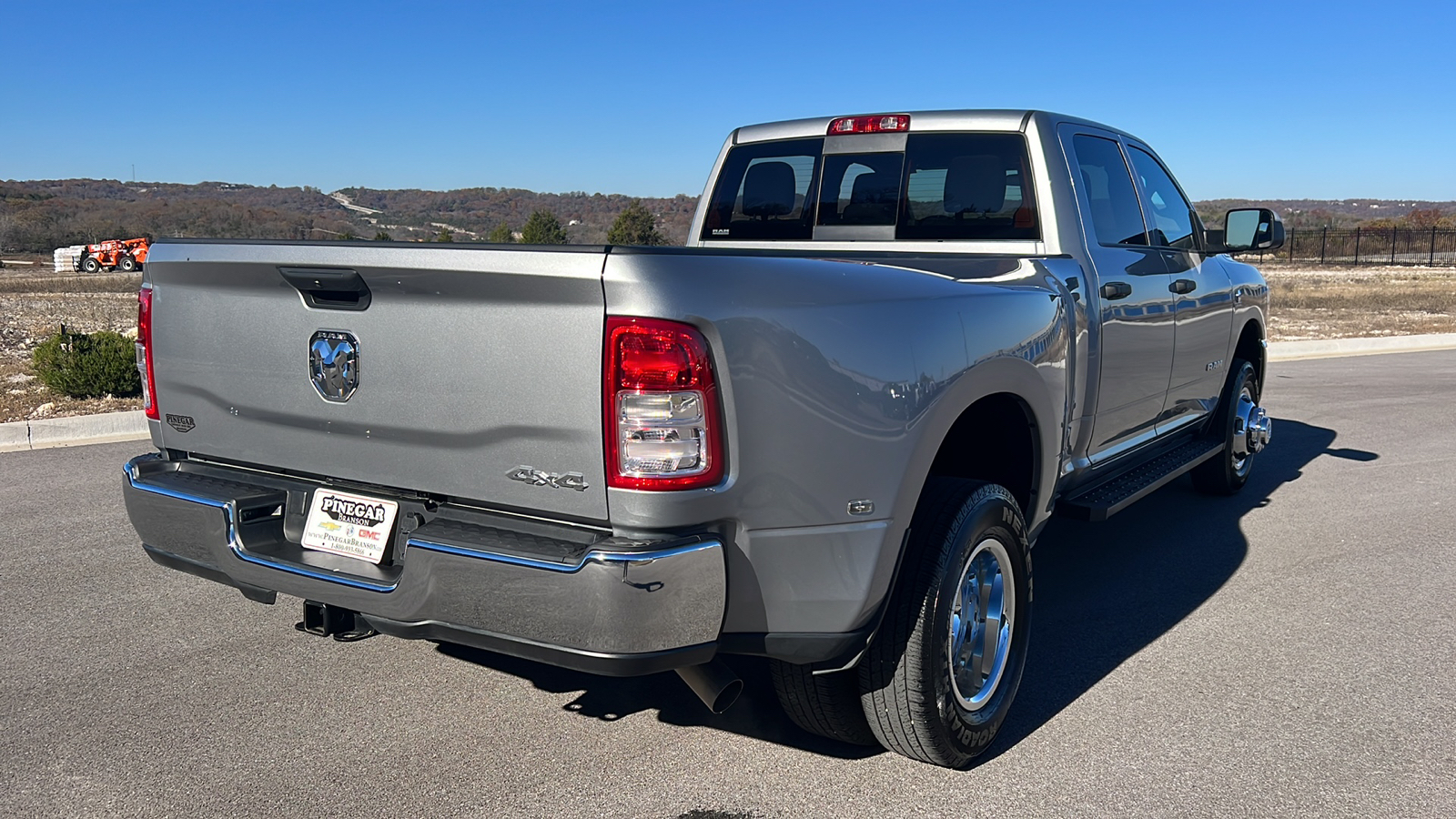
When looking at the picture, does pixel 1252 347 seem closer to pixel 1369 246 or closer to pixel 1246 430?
pixel 1246 430

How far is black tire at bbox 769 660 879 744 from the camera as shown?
317 centimetres

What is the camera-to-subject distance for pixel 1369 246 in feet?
189

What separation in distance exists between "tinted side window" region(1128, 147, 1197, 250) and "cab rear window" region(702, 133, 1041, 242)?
1048mm

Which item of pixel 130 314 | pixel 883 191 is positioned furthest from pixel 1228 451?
pixel 130 314

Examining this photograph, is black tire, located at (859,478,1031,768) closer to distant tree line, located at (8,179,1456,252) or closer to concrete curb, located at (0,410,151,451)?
concrete curb, located at (0,410,151,451)

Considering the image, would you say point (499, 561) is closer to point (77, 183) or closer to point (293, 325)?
point (293, 325)

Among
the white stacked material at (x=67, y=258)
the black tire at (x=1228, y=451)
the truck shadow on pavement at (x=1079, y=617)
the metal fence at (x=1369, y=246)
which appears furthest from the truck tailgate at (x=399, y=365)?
the metal fence at (x=1369, y=246)

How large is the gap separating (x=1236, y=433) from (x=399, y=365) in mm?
5298

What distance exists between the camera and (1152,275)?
4.92 m

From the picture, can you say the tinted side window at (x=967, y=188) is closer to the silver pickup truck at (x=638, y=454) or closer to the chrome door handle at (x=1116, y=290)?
the chrome door handle at (x=1116, y=290)

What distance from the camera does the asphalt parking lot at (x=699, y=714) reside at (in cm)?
309

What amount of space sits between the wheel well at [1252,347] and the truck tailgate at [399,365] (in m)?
5.27

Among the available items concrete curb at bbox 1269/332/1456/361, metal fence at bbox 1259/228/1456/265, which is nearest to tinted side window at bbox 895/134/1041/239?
concrete curb at bbox 1269/332/1456/361

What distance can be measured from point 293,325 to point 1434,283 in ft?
126
